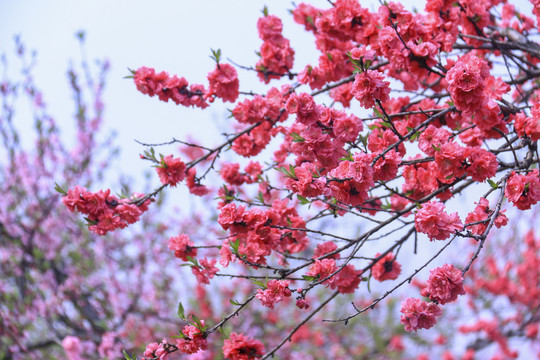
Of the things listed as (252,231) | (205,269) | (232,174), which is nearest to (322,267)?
(252,231)

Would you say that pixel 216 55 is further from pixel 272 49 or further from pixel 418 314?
pixel 418 314

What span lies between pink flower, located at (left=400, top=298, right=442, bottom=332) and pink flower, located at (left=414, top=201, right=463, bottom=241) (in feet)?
1.39

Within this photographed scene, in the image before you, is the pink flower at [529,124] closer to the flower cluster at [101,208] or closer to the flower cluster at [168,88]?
the flower cluster at [168,88]

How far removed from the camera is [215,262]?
2592 mm

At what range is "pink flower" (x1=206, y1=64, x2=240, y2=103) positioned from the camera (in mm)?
2971

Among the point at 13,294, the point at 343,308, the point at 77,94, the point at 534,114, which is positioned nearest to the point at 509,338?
the point at 343,308

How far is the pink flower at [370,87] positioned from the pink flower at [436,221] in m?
0.56

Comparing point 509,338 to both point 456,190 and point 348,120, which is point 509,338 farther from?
point 348,120

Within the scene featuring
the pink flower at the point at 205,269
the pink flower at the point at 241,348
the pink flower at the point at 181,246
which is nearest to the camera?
the pink flower at the point at 241,348

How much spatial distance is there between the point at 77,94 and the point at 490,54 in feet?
20.3

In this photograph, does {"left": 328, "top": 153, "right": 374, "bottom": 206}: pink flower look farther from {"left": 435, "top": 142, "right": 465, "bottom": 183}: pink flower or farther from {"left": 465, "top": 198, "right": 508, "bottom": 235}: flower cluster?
{"left": 465, "top": 198, "right": 508, "bottom": 235}: flower cluster

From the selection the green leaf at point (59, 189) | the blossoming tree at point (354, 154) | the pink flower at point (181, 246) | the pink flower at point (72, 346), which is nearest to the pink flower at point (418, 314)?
the blossoming tree at point (354, 154)

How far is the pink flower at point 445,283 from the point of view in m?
1.98

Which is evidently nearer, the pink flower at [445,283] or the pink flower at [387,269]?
the pink flower at [445,283]
